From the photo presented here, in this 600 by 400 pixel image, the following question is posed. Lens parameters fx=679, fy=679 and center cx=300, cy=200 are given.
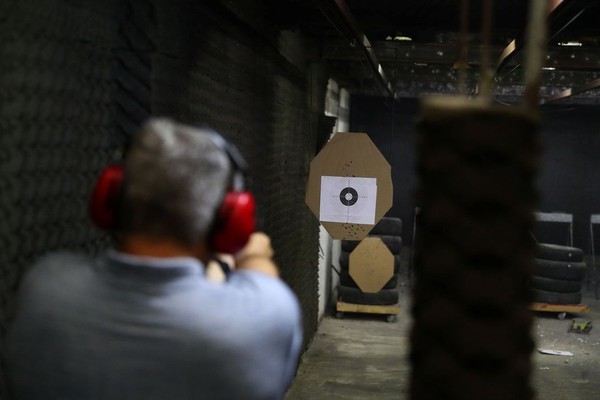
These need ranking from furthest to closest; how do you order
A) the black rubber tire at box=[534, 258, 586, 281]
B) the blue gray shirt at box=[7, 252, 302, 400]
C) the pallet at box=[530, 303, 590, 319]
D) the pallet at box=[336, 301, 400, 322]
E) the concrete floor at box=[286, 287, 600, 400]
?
1. the black rubber tire at box=[534, 258, 586, 281]
2. the pallet at box=[530, 303, 590, 319]
3. the pallet at box=[336, 301, 400, 322]
4. the concrete floor at box=[286, 287, 600, 400]
5. the blue gray shirt at box=[7, 252, 302, 400]

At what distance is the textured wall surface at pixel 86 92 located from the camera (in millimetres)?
1455

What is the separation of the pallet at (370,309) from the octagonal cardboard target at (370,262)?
9.5 inches

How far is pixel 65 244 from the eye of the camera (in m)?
1.69

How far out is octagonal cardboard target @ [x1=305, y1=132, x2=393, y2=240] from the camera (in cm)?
329

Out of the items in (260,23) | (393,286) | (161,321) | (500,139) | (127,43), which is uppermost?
(260,23)

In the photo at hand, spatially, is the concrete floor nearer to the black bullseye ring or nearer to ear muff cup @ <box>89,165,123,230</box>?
the black bullseye ring

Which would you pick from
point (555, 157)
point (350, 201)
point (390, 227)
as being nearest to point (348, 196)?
point (350, 201)

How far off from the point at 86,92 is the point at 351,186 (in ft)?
5.64

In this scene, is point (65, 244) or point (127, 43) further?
point (127, 43)

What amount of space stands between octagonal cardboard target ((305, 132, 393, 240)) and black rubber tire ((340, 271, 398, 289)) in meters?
3.92

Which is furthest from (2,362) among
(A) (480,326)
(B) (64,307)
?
(A) (480,326)

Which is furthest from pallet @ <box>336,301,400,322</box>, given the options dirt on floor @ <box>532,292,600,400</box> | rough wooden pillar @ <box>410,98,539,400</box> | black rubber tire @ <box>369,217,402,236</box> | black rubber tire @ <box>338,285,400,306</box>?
rough wooden pillar @ <box>410,98,539,400</box>

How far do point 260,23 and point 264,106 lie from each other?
0.45 metres

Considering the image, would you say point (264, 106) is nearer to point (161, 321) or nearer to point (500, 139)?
point (161, 321)
